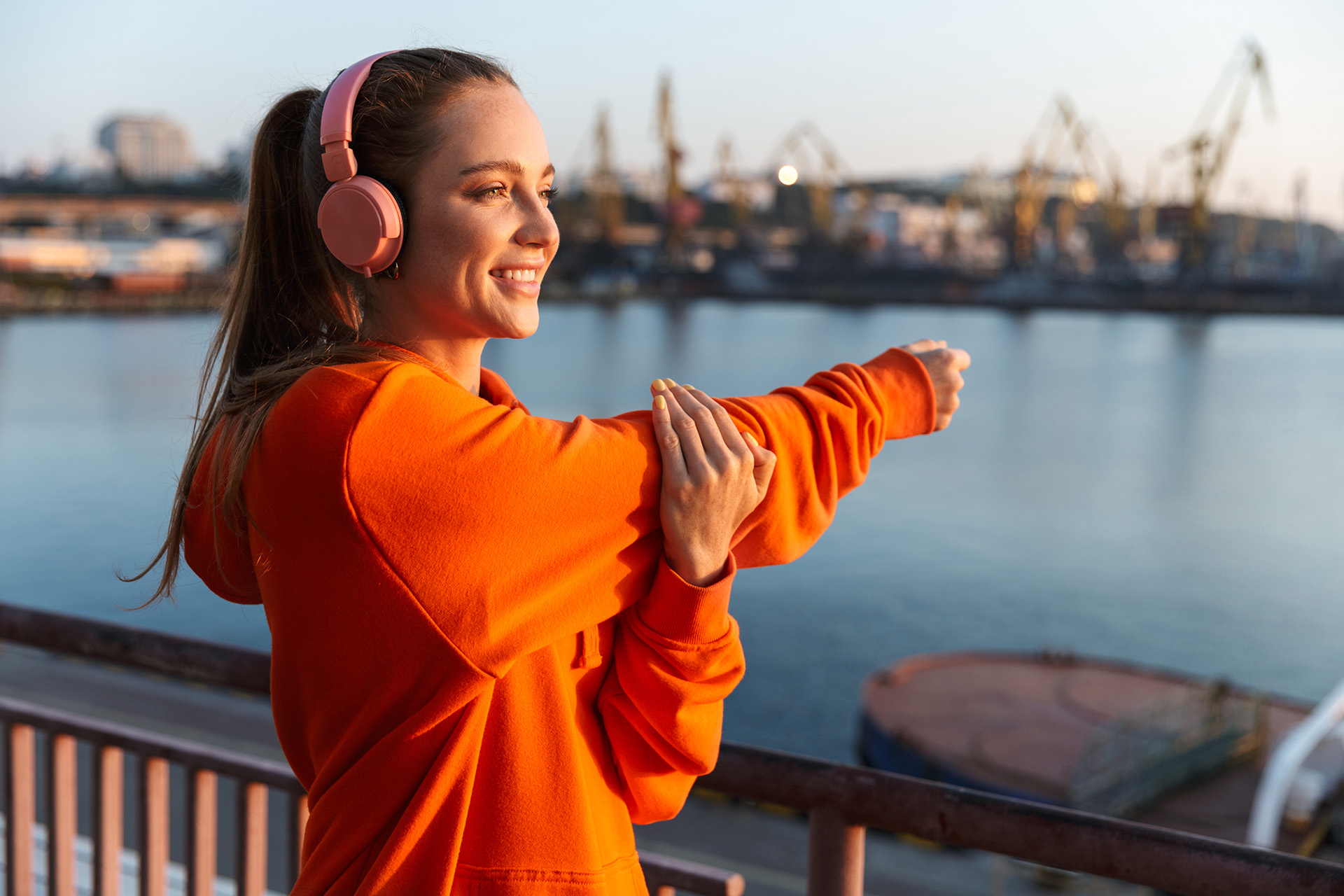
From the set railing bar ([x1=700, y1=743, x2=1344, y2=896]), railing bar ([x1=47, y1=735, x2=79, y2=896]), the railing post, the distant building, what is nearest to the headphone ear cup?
railing bar ([x1=700, y1=743, x2=1344, y2=896])

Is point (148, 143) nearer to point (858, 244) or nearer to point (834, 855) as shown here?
point (858, 244)

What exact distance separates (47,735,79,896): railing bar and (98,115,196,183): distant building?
97.2 meters

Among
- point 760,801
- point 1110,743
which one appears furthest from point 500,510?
point 1110,743

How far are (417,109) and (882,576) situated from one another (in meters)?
22.2

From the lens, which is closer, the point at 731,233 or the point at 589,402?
the point at 589,402

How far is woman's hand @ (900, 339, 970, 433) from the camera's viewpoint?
78 cm

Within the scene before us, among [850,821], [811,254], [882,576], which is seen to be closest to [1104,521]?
[882,576]

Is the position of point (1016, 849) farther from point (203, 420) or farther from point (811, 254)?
point (811, 254)

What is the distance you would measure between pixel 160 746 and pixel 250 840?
0.15 m

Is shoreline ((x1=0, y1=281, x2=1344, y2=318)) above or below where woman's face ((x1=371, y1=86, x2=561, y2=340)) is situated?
below

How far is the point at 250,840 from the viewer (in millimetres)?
1262

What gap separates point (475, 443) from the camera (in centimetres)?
59

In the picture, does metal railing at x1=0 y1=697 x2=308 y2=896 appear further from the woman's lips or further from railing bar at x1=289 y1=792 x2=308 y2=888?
the woman's lips

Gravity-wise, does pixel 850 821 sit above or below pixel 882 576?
above
